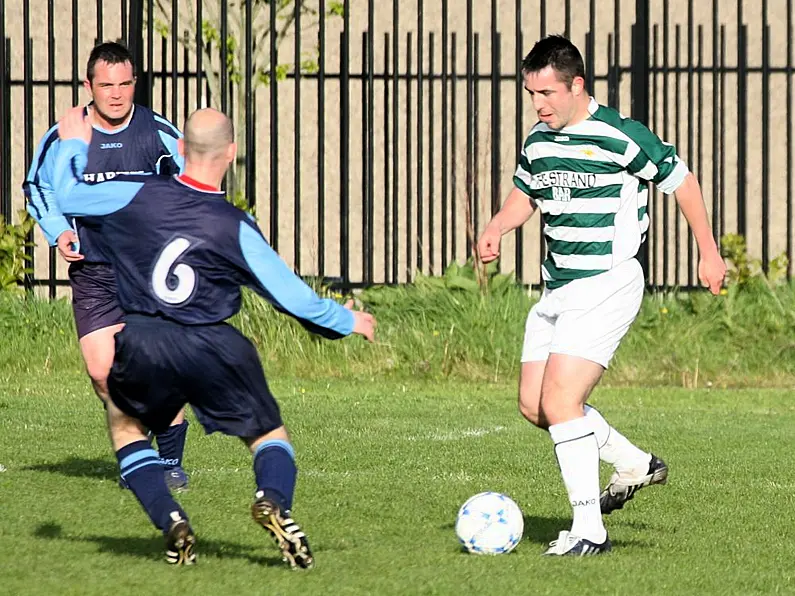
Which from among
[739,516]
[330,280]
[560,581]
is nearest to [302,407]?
[330,280]

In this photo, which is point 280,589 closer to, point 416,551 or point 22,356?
point 416,551

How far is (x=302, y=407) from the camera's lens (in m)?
9.62

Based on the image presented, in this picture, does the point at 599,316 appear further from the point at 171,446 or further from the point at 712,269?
the point at 171,446

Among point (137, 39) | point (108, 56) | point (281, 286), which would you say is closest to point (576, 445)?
point (281, 286)

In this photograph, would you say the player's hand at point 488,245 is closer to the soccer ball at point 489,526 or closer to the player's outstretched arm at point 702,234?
the player's outstretched arm at point 702,234

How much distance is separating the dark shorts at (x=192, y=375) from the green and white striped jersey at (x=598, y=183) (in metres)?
1.30

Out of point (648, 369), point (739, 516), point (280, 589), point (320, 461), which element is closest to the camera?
point (280, 589)

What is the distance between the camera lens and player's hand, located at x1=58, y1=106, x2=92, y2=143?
6582 millimetres

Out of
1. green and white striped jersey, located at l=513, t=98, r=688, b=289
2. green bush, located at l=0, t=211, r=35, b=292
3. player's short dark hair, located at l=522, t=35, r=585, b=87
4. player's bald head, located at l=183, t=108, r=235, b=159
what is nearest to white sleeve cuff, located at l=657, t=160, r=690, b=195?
green and white striped jersey, located at l=513, t=98, r=688, b=289

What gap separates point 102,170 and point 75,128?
0.22 m

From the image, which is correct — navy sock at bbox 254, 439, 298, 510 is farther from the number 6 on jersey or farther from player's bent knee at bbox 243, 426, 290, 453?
the number 6 on jersey

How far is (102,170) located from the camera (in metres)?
6.60

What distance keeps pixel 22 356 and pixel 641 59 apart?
5.25 metres

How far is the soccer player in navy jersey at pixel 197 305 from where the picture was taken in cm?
471
